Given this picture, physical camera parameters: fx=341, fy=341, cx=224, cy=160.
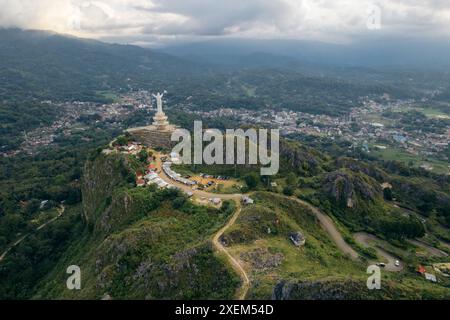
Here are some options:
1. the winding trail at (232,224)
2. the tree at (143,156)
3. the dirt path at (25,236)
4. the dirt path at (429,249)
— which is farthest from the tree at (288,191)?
the dirt path at (25,236)

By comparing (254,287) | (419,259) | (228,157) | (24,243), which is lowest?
(24,243)

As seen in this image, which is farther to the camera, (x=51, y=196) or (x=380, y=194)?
(x=51, y=196)

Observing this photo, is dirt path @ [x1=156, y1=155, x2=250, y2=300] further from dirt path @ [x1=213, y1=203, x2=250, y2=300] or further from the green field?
the green field

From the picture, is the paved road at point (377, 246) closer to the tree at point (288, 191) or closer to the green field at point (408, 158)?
the tree at point (288, 191)

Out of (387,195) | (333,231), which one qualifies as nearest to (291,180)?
(333,231)

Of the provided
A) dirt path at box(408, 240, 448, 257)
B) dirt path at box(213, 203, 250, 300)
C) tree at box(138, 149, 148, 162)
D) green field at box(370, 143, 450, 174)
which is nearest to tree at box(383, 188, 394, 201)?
dirt path at box(408, 240, 448, 257)

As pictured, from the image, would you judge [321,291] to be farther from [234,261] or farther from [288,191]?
[288,191]

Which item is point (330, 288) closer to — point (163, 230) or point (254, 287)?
point (254, 287)

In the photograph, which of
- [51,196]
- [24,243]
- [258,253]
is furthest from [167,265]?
[51,196]
